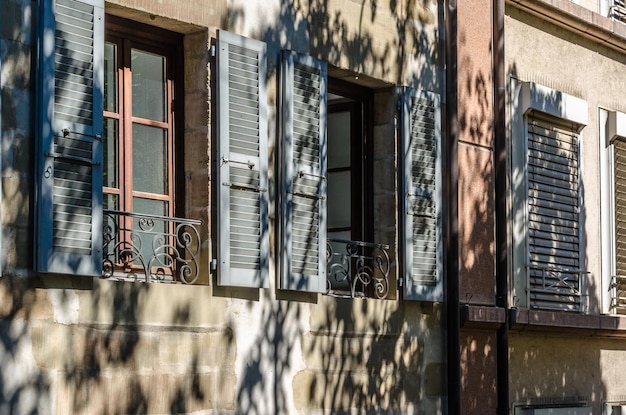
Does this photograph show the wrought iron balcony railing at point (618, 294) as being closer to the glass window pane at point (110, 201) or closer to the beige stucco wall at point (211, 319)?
the beige stucco wall at point (211, 319)

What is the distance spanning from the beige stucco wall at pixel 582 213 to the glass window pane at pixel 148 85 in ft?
15.2

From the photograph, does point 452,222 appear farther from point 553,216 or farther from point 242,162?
point 242,162

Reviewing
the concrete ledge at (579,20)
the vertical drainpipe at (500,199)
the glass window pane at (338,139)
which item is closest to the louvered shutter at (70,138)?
the glass window pane at (338,139)

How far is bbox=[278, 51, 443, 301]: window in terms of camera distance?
1085cm

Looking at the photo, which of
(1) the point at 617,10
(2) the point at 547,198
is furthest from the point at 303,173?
(1) the point at 617,10

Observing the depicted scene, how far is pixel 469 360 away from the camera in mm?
12719

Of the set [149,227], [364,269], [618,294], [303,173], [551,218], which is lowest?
[618,294]

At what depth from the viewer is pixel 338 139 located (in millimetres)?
12883

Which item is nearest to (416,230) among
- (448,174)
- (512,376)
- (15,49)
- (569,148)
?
(448,174)

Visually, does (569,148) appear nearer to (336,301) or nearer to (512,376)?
(512,376)

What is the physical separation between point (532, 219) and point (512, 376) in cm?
160

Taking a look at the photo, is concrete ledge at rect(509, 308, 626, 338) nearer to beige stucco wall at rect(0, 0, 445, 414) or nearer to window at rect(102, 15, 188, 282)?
beige stucco wall at rect(0, 0, 445, 414)

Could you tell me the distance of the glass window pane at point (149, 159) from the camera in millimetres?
10086

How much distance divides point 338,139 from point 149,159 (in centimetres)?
305
